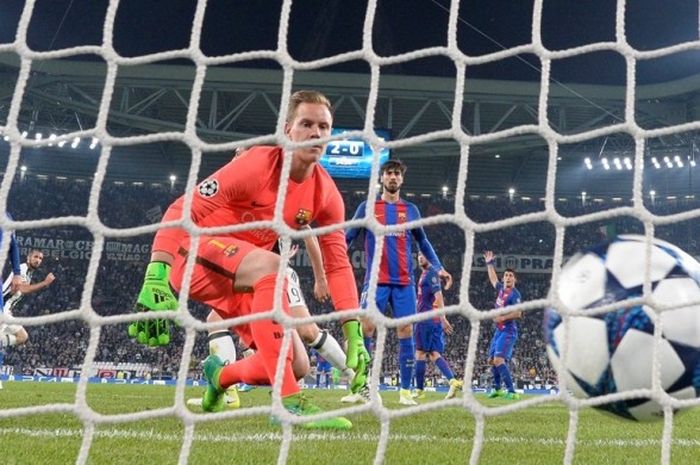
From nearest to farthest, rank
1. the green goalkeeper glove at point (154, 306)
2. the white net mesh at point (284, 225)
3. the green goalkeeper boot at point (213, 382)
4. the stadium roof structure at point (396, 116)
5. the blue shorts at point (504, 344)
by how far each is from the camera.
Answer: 1. the white net mesh at point (284, 225)
2. the green goalkeeper glove at point (154, 306)
3. the green goalkeeper boot at point (213, 382)
4. the blue shorts at point (504, 344)
5. the stadium roof structure at point (396, 116)

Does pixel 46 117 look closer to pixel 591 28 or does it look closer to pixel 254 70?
pixel 254 70

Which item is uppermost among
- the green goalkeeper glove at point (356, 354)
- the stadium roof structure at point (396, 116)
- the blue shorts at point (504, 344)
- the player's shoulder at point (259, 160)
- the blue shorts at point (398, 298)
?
the stadium roof structure at point (396, 116)

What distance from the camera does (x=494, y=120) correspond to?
19.2m

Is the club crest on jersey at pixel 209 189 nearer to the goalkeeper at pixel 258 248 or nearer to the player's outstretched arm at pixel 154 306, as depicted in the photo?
the goalkeeper at pixel 258 248

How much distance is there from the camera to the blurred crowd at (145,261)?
1908 cm

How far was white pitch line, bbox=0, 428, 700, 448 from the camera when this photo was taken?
293cm

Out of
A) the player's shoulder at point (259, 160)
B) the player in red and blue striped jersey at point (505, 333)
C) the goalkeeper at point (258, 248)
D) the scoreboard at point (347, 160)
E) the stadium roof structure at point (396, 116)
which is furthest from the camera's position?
the scoreboard at point (347, 160)

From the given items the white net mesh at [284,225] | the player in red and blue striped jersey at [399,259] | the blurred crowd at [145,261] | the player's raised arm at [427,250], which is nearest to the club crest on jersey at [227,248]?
the white net mesh at [284,225]

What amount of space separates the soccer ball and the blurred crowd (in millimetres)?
16464

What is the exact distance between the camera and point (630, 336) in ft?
6.60

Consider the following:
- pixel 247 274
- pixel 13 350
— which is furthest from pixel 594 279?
pixel 13 350

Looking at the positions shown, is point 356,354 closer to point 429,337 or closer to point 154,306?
point 154,306

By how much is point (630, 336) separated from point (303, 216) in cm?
162

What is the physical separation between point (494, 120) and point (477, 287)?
19.2 ft
